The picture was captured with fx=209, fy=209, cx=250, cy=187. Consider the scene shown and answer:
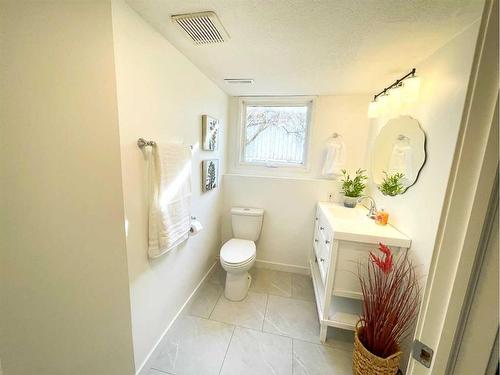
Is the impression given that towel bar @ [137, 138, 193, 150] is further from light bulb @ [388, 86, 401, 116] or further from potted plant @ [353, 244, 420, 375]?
light bulb @ [388, 86, 401, 116]

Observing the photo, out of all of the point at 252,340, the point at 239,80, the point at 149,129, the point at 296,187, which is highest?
the point at 239,80

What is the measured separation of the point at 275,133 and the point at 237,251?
1486mm

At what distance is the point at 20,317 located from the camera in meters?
0.98

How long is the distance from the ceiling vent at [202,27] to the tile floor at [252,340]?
2.06 metres

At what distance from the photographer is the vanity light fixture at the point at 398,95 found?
1.40m

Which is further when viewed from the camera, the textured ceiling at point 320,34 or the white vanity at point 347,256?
the white vanity at point 347,256

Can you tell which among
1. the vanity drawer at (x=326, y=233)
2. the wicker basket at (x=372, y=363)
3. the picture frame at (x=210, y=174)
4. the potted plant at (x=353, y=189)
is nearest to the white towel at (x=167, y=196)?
the picture frame at (x=210, y=174)

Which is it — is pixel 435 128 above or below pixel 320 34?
below

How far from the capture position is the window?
253 centimetres

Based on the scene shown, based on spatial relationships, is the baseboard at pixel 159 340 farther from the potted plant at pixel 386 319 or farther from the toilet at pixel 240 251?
the potted plant at pixel 386 319

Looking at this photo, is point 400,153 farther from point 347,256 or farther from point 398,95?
point 347,256

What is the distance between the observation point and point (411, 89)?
55.3 inches

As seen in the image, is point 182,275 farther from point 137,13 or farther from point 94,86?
point 137,13

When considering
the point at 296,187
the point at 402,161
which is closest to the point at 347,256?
the point at 402,161
